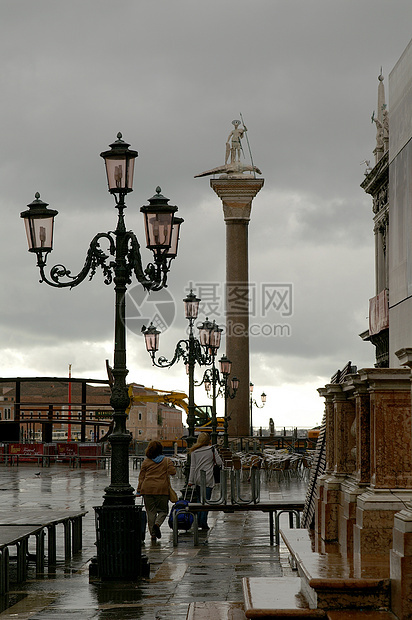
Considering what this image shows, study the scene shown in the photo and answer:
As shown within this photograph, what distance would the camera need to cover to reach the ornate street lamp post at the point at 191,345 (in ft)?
69.8

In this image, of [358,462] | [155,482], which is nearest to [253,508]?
[155,482]

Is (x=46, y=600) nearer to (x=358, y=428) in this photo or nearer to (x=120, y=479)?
(x=120, y=479)

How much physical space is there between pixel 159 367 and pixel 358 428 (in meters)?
15.0

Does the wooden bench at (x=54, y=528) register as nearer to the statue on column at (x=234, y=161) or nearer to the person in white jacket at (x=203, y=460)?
the person in white jacket at (x=203, y=460)

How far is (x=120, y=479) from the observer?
35.6 ft

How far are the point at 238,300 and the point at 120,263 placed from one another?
113 ft

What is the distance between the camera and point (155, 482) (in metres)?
14.1

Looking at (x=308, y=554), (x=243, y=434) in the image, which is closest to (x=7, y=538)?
(x=308, y=554)

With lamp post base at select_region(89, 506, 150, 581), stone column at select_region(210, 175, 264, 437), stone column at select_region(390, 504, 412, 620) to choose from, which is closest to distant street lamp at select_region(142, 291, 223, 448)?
lamp post base at select_region(89, 506, 150, 581)

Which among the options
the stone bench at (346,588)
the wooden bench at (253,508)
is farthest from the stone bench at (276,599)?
the wooden bench at (253,508)

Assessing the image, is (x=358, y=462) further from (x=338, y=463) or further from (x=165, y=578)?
(x=165, y=578)

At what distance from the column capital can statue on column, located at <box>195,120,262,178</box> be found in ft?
2.43

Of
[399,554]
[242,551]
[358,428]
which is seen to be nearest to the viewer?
[399,554]

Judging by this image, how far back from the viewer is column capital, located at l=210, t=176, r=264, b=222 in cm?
4644
